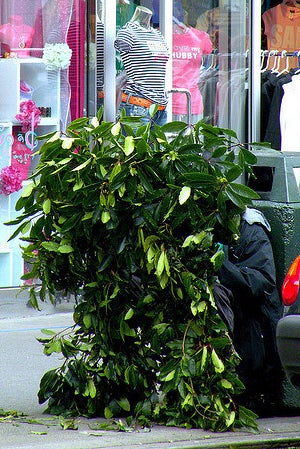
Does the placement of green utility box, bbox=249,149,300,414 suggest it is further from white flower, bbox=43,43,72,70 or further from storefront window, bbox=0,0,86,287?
white flower, bbox=43,43,72,70

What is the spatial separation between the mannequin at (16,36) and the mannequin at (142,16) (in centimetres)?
95

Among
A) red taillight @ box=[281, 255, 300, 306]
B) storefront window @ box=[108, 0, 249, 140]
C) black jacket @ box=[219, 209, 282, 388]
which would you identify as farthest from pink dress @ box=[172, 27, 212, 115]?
red taillight @ box=[281, 255, 300, 306]

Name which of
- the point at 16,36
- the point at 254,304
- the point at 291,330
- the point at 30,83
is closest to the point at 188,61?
the point at 30,83

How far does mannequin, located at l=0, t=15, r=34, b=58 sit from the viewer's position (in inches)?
360

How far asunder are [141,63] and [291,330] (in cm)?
458

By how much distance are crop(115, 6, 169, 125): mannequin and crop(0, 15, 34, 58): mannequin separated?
80cm

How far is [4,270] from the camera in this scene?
9.12 meters

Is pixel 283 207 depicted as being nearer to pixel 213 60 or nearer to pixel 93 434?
pixel 93 434

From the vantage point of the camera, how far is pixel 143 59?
366 inches

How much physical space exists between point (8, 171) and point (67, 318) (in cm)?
139

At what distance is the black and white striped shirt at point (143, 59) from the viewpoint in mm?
9242

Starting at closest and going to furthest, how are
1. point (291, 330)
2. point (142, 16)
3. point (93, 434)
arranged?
point (291, 330) < point (93, 434) < point (142, 16)

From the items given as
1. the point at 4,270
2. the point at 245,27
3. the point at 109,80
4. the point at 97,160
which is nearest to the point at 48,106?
the point at 109,80

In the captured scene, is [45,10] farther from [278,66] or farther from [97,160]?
[97,160]
